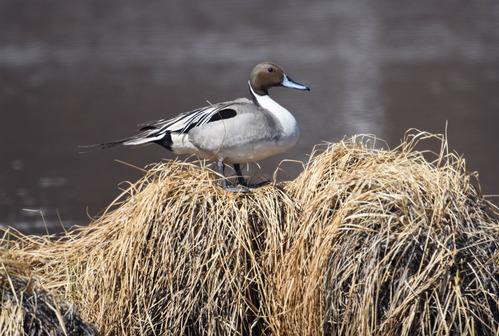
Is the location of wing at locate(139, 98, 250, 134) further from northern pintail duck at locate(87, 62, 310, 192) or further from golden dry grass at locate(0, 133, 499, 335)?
golden dry grass at locate(0, 133, 499, 335)

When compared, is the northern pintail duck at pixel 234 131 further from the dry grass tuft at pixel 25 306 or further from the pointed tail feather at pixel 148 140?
the dry grass tuft at pixel 25 306

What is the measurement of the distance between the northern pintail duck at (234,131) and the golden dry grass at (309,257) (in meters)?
0.12

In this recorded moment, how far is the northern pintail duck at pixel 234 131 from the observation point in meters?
2.63

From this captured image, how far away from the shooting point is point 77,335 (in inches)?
88.8

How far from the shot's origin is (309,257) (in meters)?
2.31

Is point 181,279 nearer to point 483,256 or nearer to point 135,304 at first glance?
point 135,304

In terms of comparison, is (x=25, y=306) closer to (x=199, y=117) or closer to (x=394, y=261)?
(x=199, y=117)

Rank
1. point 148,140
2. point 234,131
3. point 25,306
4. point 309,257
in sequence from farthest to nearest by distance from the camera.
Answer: point 148,140
point 234,131
point 309,257
point 25,306

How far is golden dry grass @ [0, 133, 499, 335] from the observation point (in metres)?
2.14

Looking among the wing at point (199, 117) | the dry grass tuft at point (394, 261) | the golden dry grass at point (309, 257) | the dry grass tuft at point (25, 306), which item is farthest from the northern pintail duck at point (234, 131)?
the dry grass tuft at point (25, 306)

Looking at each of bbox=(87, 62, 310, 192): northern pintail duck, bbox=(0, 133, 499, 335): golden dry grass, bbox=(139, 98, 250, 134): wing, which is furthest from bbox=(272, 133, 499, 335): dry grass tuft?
bbox=(139, 98, 250, 134): wing

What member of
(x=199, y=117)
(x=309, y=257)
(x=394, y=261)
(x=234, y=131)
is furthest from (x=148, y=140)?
(x=394, y=261)

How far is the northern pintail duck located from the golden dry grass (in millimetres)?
117

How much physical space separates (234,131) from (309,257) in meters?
0.58
